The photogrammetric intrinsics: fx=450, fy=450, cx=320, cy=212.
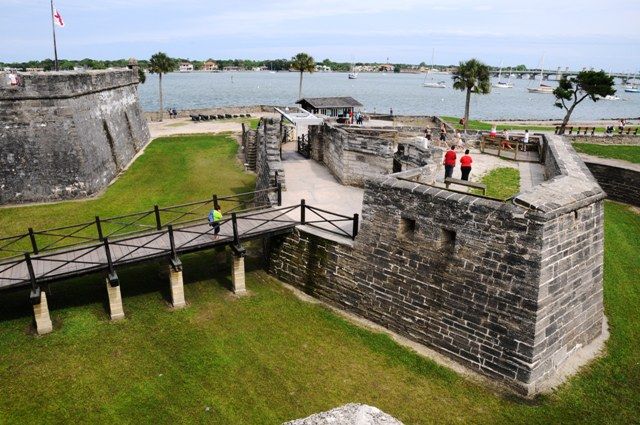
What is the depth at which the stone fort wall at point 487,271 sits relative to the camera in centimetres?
945

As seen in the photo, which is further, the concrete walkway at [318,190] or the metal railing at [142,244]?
the concrete walkway at [318,190]

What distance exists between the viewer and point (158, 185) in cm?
2280

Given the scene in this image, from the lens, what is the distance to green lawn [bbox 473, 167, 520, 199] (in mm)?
13198

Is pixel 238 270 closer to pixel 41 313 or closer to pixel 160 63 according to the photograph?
pixel 41 313

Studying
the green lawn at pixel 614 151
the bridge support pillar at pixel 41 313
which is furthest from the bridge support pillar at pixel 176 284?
the green lawn at pixel 614 151

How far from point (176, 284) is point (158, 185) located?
467 inches

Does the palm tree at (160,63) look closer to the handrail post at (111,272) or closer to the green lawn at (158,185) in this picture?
the green lawn at (158,185)

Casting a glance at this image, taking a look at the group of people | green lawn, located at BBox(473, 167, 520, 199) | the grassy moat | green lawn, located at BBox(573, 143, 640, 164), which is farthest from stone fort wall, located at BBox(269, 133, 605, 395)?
green lawn, located at BBox(573, 143, 640, 164)

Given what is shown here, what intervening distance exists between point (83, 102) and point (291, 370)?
18.3m

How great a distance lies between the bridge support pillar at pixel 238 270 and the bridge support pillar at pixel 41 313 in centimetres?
470

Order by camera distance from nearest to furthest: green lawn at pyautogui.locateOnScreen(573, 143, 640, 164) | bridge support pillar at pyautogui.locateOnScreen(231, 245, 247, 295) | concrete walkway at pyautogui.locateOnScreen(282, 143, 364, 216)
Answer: bridge support pillar at pyautogui.locateOnScreen(231, 245, 247, 295) → concrete walkway at pyautogui.locateOnScreen(282, 143, 364, 216) → green lawn at pyautogui.locateOnScreen(573, 143, 640, 164)

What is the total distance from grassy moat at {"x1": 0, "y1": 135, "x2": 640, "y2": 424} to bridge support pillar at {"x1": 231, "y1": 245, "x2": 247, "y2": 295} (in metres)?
0.31

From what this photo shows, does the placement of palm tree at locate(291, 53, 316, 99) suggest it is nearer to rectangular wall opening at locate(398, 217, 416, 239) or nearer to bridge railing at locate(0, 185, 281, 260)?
bridge railing at locate(0, 185, 281, 260)

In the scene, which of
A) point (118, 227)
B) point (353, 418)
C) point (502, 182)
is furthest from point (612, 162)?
point (353, 418)
